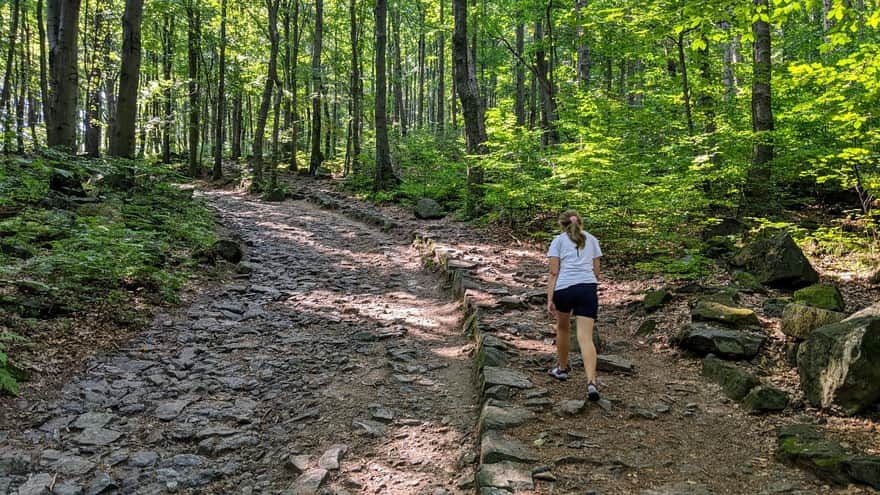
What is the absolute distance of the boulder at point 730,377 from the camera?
487 cm

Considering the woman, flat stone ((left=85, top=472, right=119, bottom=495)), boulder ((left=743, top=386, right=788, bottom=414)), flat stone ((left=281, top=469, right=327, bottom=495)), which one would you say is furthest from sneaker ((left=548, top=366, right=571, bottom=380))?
flat stone ((left=85, top=472, right=119, bottom=495))

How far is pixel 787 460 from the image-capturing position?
371cm

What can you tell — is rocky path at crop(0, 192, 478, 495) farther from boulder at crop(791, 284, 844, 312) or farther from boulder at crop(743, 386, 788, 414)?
boulder at crop(791, 284, 844, 312)

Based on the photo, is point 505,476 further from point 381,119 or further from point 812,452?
point 381,119

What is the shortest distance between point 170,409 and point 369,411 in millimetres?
2003

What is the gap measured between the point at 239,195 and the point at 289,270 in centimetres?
1230

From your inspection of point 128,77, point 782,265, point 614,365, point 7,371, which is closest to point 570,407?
point 614,365

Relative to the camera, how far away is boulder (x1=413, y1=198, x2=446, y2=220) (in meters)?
15.2

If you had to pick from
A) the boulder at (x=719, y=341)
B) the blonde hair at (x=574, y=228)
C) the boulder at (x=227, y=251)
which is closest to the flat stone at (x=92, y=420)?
the blonde hair at (x=574, y=228)

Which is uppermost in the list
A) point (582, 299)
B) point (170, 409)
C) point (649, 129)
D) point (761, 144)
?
point (649, 129)

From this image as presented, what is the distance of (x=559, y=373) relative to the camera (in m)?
5.35

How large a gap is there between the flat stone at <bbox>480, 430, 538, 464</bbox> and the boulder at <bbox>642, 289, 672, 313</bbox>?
4.03m

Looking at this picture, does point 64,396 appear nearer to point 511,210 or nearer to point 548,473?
point 548,473

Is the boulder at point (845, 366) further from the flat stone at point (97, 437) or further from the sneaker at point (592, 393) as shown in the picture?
the flat stone at point (97, 437)
